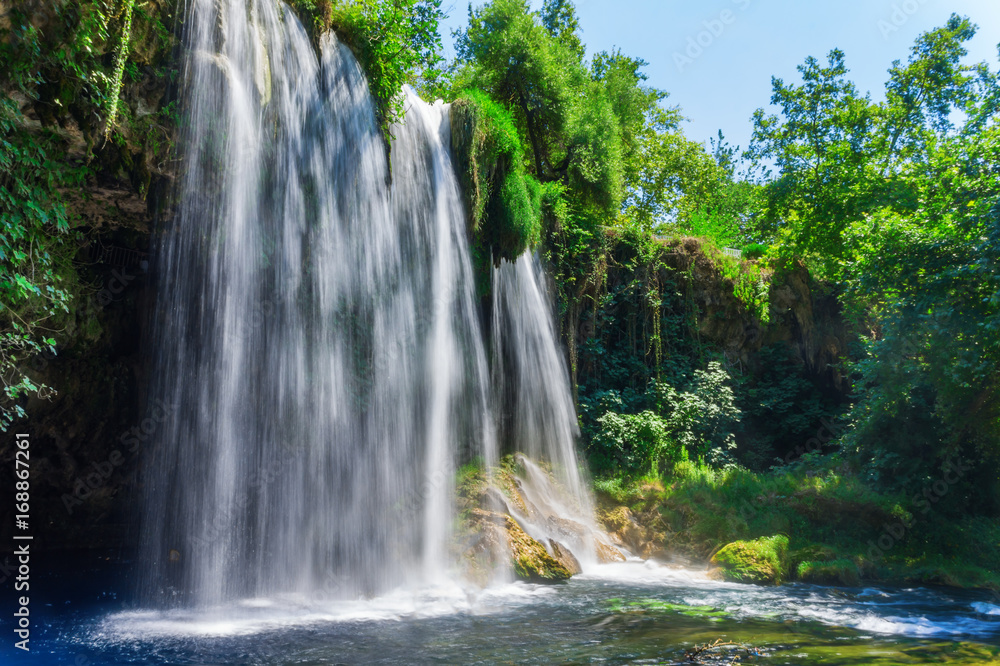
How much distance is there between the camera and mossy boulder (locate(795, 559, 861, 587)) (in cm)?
1005

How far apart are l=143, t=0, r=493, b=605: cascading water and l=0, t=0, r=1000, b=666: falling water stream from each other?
0.11 ft

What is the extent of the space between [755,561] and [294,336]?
27.9 feet

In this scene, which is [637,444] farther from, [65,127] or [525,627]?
[65,127]

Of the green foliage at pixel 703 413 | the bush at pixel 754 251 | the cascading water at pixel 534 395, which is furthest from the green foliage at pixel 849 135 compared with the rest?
the cascading water at pixel 534 395

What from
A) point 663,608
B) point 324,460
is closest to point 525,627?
point 663,608

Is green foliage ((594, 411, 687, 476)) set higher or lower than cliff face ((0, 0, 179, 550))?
lower

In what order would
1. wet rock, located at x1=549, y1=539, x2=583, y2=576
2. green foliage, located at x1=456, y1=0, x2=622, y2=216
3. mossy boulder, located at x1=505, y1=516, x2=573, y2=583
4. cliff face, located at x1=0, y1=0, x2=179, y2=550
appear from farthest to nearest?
green foliage, located at x1=456, y1=0, x2=622, y2=216, wet rock, located at x1=549, y1=539, x2=583, y2=576, mossy boulder, located at x1=505, y1=516, x2=573, y2=583, cliff face, located at x1=0, y1=0, x2=179, y2=550

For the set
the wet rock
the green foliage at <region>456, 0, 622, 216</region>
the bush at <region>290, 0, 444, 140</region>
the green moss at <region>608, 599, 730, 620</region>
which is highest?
the green foliage at <region>456, 0, 622, 216</region>

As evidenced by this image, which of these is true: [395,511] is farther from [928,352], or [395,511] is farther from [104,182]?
[928,352]

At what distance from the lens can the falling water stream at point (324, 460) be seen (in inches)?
255

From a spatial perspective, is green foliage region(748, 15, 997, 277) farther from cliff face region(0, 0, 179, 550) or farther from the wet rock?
cliff face region(0, 0, 179, 550)

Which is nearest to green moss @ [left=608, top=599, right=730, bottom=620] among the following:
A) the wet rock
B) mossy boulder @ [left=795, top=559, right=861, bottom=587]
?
the wet rock

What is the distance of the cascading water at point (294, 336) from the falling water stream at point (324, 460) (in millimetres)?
33

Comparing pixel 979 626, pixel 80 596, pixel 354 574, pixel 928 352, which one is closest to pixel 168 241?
pixel 80 596
